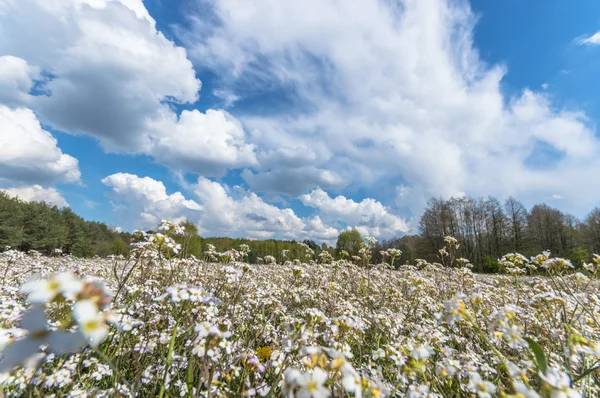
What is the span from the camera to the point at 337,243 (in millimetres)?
38750

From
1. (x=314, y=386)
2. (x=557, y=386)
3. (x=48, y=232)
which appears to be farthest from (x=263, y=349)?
(x=48, y=232)

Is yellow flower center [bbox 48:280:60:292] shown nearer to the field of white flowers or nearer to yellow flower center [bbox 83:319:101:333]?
the field of white flowers

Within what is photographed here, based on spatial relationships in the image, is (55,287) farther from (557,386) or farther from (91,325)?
(557,386)

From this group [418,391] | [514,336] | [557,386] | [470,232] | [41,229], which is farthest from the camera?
[470,232]

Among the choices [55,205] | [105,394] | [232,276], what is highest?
[55,205]

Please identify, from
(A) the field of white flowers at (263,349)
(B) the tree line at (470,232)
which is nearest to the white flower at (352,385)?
(A) the field of white flowers at (263,349)

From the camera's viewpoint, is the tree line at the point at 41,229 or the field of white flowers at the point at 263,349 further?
the tree line at the point at 41,229

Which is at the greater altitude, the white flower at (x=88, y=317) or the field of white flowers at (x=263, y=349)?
the white flower at (x=88, y=317)

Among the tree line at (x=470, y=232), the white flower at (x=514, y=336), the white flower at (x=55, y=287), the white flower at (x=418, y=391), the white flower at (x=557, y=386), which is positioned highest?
the tree line at (x=470, y=232)

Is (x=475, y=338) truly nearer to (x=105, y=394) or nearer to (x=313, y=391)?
(x=313, y=391)

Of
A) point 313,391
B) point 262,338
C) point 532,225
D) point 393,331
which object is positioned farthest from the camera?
point 532,225

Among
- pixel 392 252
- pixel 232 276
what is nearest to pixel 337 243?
pixel 392 252

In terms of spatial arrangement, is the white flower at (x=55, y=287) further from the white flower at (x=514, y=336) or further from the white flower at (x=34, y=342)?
the white flower at (x=514, y=336)

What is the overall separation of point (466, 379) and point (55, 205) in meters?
52.5
